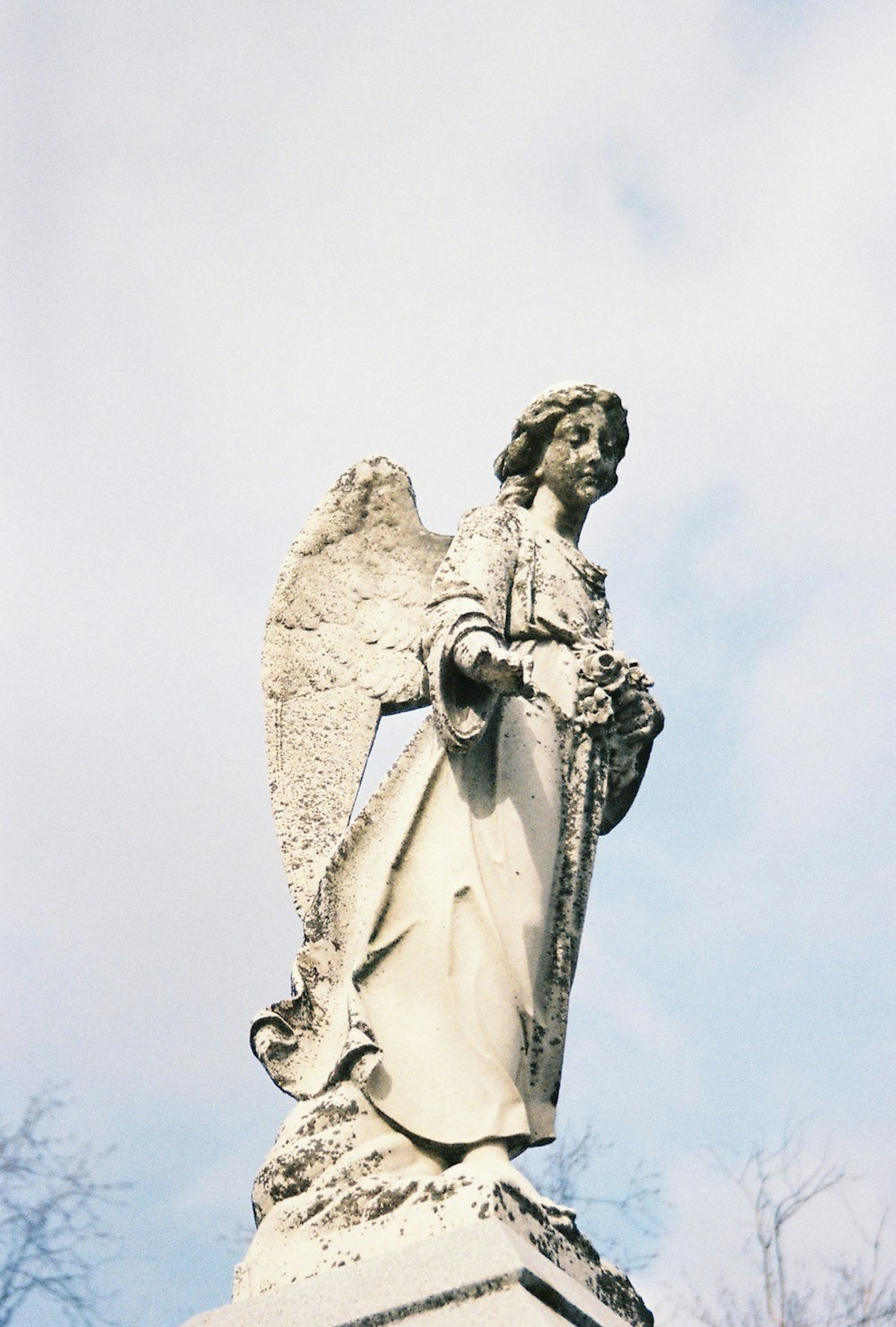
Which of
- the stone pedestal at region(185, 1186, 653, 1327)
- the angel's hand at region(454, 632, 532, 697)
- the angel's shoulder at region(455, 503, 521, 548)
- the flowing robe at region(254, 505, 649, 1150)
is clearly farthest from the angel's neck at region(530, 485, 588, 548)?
the stone pedestal at region(185, 1186, 653, 1327)

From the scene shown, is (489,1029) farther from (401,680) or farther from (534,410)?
(534,410)

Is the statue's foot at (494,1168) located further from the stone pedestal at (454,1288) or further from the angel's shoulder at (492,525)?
the angel's shoulder at (492,525)

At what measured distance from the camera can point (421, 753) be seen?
546 centimetres

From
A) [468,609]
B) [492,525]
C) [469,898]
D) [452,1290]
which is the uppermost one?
[492,525]

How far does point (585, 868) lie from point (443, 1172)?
3.91 ft

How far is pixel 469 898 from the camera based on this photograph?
16.5 feet

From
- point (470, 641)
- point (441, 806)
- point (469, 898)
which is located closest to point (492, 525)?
point (470, 641)

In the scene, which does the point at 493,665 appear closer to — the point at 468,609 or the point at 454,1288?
the point at 468,609

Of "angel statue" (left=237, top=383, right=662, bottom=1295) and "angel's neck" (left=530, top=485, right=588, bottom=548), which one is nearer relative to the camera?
"angel statue" (left=237, top=383, right=662, bottom=1295)

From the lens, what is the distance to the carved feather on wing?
5.80 metres

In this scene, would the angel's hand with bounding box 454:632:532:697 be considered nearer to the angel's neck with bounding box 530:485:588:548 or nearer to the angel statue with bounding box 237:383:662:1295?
the angel statue with bounding box 237:383:662:1295

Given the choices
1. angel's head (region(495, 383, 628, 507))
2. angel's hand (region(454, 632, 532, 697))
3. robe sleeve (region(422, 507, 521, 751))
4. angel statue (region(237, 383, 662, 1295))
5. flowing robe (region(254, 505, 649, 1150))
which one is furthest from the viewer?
angel's head (region(495, 383, 628, 507))

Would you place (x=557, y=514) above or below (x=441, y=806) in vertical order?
above

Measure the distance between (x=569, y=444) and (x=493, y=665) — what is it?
4.17 ft
